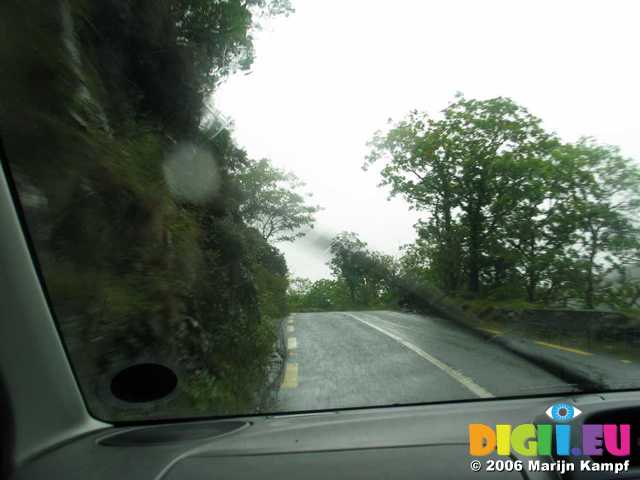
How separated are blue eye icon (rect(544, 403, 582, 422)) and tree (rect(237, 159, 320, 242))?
206 cm

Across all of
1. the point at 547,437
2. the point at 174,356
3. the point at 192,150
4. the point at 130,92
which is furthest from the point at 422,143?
the point at 130,92

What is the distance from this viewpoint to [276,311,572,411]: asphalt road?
3.19m

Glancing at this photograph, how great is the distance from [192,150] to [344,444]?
5.24 meters

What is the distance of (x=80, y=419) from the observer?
8.29 feet

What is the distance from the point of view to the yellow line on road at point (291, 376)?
3.58 m

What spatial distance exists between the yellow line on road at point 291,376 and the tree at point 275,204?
1.09 meters

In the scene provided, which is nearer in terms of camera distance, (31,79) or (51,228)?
(51,228)

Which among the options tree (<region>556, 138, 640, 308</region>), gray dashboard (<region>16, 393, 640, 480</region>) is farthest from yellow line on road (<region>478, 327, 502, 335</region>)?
gray dashboard (<region>16, 393, 640, 480</region>)

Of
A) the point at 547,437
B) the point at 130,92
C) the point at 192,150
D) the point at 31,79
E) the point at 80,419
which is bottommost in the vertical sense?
the point at 80,419

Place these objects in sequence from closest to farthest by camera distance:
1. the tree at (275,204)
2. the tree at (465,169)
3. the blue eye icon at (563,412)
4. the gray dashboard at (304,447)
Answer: the gray dashboard at (304,447) → the blue eye icon at (563,412) → the tree at (465,169) → the tree at (275,204)

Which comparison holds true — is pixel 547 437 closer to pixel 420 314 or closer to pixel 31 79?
pixel 420 314

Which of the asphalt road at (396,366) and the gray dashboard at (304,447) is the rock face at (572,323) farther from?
the gray dashboard at (304,447)

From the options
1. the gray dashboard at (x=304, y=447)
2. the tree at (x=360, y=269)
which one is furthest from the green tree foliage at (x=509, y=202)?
the gray dashboard at (x=304, y=447)

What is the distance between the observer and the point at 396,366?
364 cm
